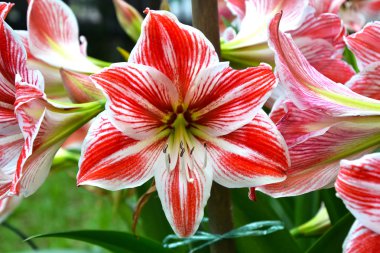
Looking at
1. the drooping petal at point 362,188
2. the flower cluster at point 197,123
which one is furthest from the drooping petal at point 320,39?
the drooping petal at point 362,188

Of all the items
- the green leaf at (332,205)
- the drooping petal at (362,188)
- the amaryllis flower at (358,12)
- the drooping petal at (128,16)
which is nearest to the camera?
the drooping petal at (362,188)

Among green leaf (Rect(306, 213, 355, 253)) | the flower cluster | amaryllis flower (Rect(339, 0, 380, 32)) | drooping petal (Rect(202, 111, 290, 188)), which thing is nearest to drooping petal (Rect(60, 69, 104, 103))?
the flower cluster

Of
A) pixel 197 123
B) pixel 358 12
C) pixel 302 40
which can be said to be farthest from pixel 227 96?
pixel 358 12

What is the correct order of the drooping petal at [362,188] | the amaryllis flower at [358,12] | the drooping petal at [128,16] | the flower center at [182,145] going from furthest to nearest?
the amaryllis flower at [358,12], the drooping petal at [128,16], the flower center at [182,145], the drooping petal at [362,188]

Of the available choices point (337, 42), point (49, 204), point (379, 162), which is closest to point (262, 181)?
point (379, 162)

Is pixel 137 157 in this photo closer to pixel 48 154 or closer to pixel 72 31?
pixel 48 154

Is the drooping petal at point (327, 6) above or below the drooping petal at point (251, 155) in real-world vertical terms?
above

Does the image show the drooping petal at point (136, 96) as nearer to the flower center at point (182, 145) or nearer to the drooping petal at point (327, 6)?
the flower center at point (182, 145)
